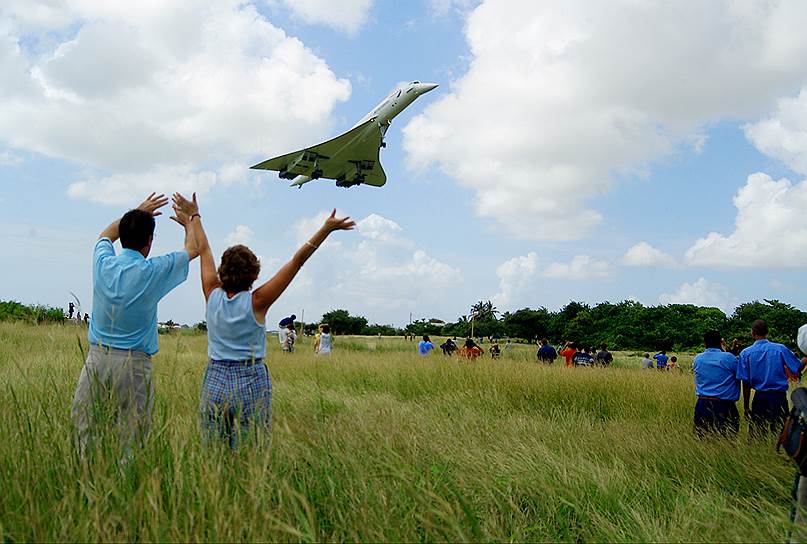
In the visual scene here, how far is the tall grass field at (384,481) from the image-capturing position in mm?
2484

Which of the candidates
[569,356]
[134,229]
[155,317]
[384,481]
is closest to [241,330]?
[155,317]

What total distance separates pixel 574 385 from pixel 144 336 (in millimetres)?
7112

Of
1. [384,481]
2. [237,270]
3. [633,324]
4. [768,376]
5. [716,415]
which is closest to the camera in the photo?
[384,481]

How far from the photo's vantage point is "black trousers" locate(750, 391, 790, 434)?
6.68m

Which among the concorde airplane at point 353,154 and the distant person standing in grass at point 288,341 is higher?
the concorde airplane at point 353,154

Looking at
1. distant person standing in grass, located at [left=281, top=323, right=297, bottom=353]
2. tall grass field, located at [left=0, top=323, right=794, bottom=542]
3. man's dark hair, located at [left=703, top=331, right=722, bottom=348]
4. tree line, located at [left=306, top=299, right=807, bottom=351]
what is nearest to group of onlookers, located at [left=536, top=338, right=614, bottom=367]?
distant person standing in grass, located at [left=281, top=323, right=297, bottom=353]

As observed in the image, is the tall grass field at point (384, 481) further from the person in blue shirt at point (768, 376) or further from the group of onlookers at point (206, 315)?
the person in blue shirt at point (768, 376)

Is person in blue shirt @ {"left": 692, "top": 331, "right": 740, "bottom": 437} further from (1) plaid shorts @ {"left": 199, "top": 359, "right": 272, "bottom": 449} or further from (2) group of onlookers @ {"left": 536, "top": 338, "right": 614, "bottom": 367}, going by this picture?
(2) group of onlookers @ {"left": 536, "top": 338, "right": 614, "bottom": 367}

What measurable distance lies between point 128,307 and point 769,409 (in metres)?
6.25

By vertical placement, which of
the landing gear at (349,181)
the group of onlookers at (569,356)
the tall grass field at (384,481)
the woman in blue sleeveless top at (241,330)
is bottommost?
the tall grass field at (384,481)

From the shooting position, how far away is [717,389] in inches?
275

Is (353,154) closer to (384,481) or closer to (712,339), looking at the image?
(712,339)

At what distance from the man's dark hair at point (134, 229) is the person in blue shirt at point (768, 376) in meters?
5.94

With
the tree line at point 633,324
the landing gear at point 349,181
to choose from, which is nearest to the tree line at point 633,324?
the tree line at point 633,324
